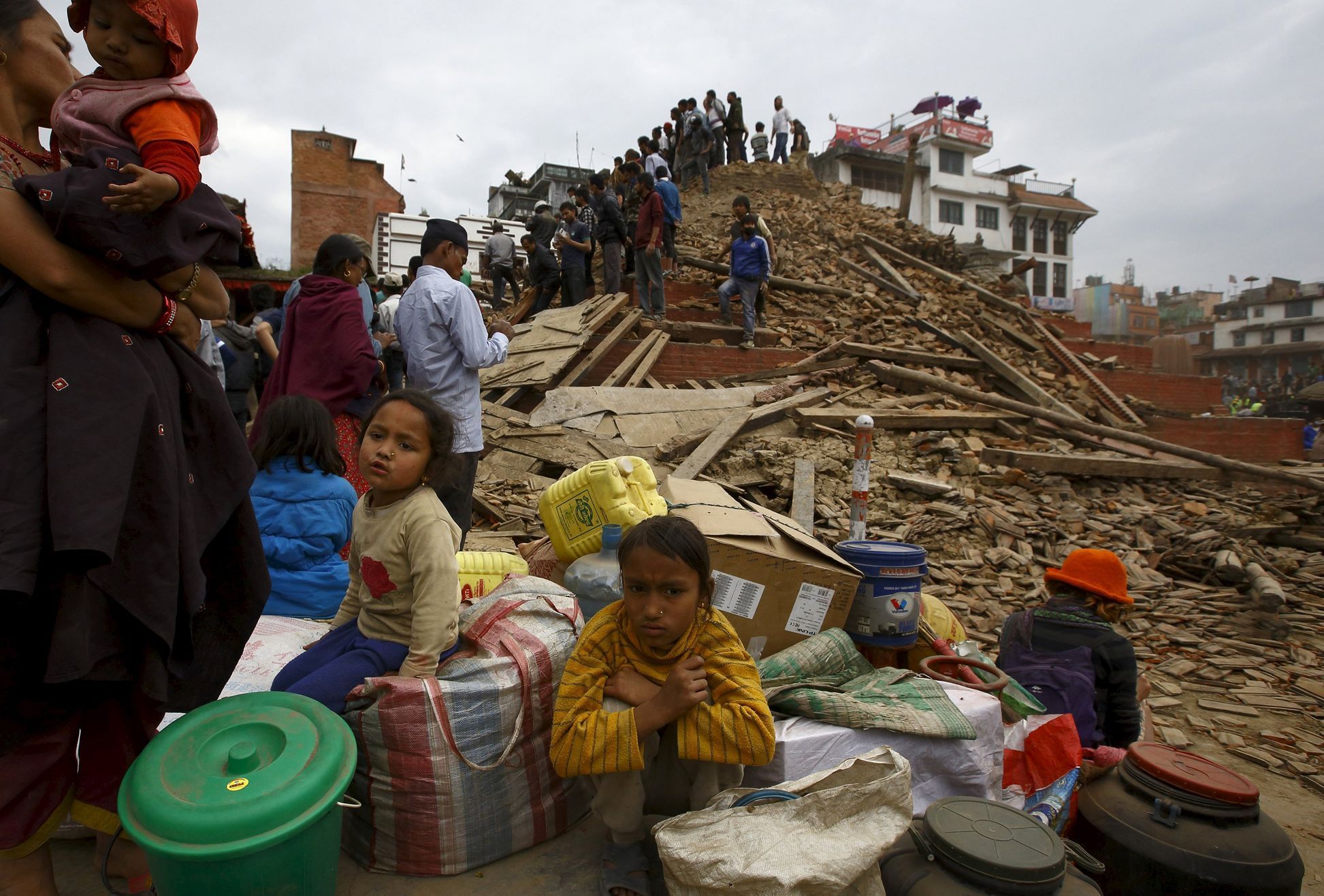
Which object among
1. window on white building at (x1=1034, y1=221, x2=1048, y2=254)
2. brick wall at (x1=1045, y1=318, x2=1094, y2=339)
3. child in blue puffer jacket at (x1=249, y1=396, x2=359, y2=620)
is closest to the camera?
child in blue puffer jacket at (x1=249, y1=396, x2=359, y2=620)

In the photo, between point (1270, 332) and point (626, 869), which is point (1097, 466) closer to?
point (626, 869)

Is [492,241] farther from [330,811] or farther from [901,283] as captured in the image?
[330,811]

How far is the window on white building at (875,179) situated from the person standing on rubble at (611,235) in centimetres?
3902

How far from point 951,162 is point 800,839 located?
59.1 m

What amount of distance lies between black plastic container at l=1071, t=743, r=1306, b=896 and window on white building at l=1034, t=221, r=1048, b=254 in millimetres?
62405

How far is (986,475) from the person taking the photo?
7785mm

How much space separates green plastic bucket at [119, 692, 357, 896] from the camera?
5.24 ft

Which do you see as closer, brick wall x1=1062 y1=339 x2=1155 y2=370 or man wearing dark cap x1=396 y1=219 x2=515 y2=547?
man wearing dark cap x1=396 y1=219 x2=515 y2=547

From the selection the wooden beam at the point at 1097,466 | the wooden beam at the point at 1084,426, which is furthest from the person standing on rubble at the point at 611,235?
the wooden beam at the point at 1097,466

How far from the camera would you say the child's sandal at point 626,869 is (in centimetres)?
221

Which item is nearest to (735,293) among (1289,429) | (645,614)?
(1289,429)

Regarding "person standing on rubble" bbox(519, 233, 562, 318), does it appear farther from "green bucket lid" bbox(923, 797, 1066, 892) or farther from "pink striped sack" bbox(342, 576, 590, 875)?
"green bucket lid" bbox(923, 797, 1066, 892)

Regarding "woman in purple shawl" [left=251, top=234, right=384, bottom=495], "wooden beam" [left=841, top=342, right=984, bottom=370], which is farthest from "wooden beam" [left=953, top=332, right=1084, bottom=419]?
"woman in purple shawl" [left=251, top=234, right=384, bottom=495]

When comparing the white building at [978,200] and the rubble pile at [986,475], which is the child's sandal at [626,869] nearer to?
the rubble pile at [986,475]
